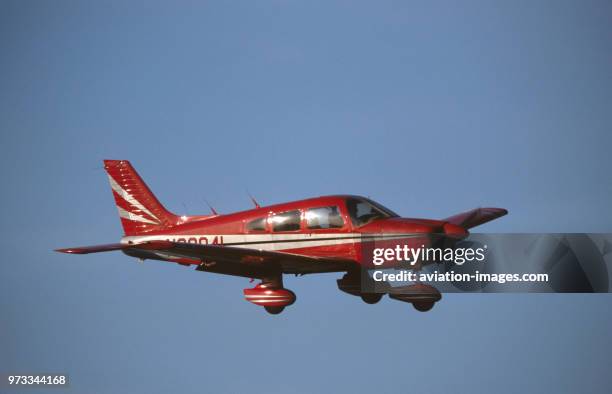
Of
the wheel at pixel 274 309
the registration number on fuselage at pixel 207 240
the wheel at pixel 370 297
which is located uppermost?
the registration number on fuselage at pixel 207 240

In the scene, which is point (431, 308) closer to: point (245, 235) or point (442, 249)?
point (442, 249)

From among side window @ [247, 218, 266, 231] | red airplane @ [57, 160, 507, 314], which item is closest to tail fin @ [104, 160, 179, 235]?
red airplane @ [57, 160, 507, 314]

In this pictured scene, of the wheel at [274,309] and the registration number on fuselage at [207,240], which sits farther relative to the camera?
the registration number on fuselage at [207,240]

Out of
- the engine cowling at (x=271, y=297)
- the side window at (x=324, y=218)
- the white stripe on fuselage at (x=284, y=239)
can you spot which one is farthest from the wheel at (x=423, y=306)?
the engine cowling at (x=271, y=297)

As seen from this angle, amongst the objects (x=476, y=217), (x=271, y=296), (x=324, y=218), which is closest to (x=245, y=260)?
(x=271, y=296)

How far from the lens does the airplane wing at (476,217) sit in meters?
24.7

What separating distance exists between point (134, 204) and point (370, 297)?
7.82 meters

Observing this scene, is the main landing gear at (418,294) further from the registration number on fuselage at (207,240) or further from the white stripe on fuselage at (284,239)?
the registration number on fuselage at (207,240)

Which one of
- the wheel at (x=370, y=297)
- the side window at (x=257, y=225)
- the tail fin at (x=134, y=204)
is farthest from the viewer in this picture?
the tail fin at (x=134, y=204)

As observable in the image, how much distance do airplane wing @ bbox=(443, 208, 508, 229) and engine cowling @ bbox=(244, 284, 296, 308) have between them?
6124 millimetres

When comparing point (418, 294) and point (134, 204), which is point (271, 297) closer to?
point (418, 294)

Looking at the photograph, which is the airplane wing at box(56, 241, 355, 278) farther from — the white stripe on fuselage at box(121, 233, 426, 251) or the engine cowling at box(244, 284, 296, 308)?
the white stripe on fuselage at box(121, 233, 426, 251)

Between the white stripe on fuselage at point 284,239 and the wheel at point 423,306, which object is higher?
the white stripe on fuselage at point 284,239

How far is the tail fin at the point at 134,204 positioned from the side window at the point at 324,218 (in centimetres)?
509
